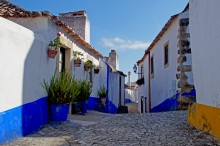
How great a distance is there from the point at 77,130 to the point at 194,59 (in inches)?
115

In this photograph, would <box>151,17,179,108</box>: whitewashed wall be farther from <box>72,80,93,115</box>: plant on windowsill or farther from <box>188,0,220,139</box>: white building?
<box>188,0,220,139</box>: white building

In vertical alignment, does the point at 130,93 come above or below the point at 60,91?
below

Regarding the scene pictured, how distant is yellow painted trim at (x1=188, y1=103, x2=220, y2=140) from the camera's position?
13.6ft

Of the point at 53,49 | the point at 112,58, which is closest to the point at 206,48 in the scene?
the point at 53,49

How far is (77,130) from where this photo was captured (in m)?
5.74

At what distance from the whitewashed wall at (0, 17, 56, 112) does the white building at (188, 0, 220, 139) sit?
129 inches

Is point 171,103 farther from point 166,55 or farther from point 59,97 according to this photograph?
point 59,97

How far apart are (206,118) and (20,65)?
3.43 metres

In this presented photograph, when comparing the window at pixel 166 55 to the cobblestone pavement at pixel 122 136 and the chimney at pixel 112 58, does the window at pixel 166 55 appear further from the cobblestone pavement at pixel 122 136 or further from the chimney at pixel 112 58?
the chimney at pixel 112 58

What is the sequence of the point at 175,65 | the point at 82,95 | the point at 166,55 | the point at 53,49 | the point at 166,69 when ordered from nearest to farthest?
1. the point at 53,49
2. the point at 82,95
3. the point at 175,65
4. the point at 166,69
5. the point at 166,55

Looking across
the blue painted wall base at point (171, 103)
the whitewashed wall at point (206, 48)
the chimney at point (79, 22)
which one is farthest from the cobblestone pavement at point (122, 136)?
the chimney at point (79, 22)

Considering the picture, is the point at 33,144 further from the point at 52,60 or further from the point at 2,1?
the point at 2,1

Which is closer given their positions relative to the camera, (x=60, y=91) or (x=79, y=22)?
(x=60, y=91)

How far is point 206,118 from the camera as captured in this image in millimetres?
4688
